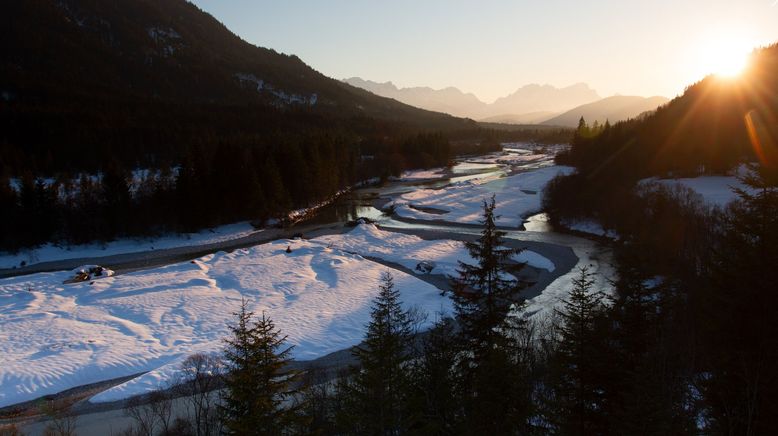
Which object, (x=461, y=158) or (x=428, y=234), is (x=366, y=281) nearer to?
(x=428, y=234)

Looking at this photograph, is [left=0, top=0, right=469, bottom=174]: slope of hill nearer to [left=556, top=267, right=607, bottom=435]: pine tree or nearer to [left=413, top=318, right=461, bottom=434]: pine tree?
[left=413, top=318, right=461, bottom=434]: pine tree

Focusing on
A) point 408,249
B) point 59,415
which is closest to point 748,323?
point 59,415

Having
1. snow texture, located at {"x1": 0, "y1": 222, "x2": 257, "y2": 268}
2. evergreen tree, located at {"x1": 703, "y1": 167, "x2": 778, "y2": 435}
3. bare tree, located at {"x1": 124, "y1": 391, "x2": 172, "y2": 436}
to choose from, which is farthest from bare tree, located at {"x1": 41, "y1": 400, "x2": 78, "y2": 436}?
snow texture, located at {"x1": 0, "y1": 222, "x2": 257, "y2": 268}

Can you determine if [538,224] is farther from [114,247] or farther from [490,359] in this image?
[490,359]

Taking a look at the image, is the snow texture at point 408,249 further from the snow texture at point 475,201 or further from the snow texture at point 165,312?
the snow texture at point 475,201

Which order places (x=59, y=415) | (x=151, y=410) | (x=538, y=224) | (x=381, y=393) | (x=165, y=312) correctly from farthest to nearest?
1. (x=538, y=224)
2. (x=165, y=312)
3. (x=151, y=410)
4. (x=59, y=415)
5. (x=381, y=393)
